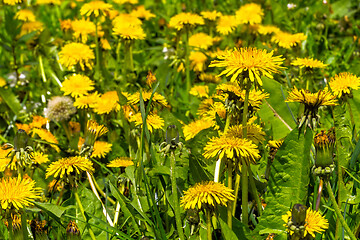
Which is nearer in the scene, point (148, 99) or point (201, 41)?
point (148, 99)

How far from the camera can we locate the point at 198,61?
3.09 meters

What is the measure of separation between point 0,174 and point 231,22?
5.89 feet

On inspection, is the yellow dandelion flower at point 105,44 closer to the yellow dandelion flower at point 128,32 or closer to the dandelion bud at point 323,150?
the yellow dandelion flower at point 128,32

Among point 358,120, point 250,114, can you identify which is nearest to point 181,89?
point 358,120

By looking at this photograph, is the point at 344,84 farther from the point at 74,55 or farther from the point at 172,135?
the point at 74,55

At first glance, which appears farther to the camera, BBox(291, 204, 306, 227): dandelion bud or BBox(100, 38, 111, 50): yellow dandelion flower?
BBox(100, 38, 111, 50): yellow dandelion flower

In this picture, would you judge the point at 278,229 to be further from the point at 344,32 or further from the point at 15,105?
the point at 344,32

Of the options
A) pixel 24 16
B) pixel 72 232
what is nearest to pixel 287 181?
pixel 72 232

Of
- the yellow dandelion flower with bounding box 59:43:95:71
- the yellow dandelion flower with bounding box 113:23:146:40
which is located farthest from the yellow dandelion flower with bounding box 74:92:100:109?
the yellow dandelion flower with bounding box 113:23:146:40

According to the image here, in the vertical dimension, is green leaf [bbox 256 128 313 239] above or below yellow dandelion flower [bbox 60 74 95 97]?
below

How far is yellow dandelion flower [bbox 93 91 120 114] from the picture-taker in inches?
90.9

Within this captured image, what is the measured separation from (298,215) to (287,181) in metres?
0.38

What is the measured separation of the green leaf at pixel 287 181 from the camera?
1.57 m

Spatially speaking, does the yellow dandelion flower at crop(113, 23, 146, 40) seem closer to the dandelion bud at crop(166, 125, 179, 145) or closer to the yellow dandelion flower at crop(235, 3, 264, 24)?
the yellow dandelion flower at crop(235, 3, 264, 24)
